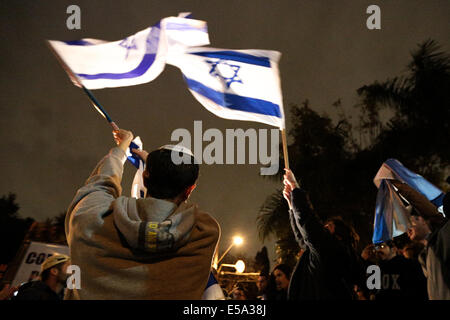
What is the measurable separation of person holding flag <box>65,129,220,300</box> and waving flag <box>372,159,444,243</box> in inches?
159

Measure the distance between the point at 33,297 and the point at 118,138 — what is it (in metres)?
2.65

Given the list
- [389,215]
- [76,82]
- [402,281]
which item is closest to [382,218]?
[389,215]

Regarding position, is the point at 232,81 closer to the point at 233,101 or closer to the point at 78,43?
the point at 233,101

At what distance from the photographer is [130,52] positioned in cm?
424

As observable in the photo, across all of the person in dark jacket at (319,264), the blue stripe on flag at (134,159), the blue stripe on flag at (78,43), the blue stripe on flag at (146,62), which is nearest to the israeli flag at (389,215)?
the person in dark jacket at (319,264)

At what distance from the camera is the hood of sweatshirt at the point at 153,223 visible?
1599 mm

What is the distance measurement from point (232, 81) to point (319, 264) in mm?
2491

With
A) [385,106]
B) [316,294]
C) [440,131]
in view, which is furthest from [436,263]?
[385,106]

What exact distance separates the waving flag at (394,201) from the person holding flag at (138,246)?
4.05 meters

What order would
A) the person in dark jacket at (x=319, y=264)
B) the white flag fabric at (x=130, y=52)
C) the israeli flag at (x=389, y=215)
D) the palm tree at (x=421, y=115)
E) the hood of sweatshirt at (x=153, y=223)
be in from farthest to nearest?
the palm tree at (x=421, y=115) < the israeli flag at (x=389, y=215) < the white flag fabric at (x=130, y=52) < the person in dark jacket at (x=319, y=264) < the hood of sweatshirt at (x=153, y=223)

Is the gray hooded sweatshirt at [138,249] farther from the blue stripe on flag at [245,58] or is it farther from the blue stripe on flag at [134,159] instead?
the blue stripe on flag at [245,58]

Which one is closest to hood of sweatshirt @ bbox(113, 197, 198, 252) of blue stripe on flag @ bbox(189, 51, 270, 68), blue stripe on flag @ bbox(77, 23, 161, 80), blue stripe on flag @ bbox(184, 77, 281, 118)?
blue stripe on flag @ bbox(77, 23, 161, 80)
